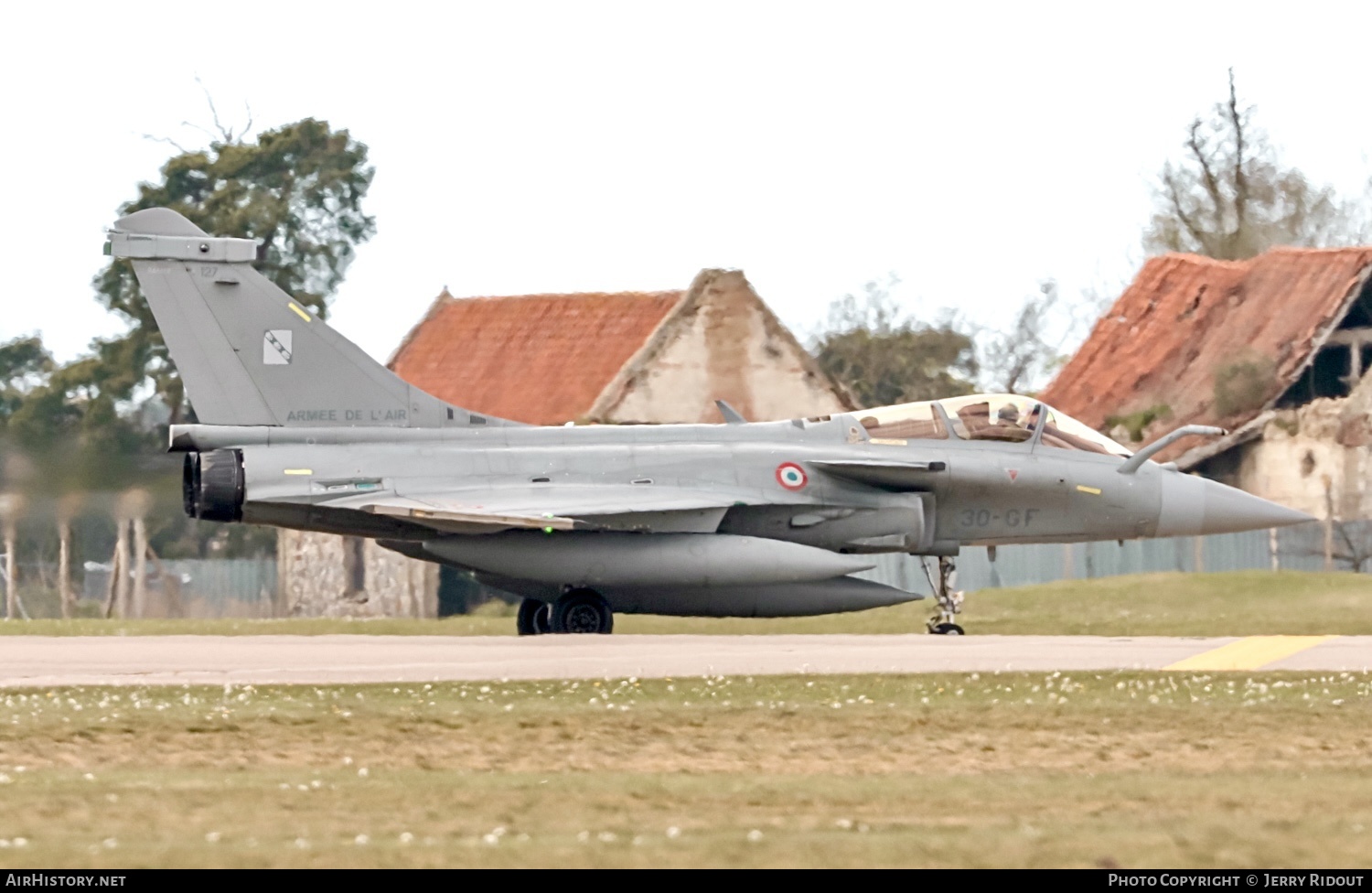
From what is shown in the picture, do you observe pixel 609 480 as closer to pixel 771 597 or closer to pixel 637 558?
pixel 637 558

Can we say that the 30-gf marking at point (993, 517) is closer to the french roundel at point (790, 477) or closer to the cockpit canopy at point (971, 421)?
the cockpit canopy at point (971, 421)

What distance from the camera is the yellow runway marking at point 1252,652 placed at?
→ 1740cm

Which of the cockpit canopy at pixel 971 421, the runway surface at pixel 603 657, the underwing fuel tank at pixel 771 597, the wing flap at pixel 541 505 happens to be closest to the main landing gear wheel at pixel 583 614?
the underwing fuel tank at pixel 771 597

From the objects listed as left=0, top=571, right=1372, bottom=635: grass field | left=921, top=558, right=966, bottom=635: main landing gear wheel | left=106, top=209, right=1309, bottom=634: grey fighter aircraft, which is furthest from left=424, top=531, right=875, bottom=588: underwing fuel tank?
left=0, top=571, right=1372, bottom=635: grass field

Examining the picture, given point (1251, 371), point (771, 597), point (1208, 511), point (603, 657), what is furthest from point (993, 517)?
point (1251, 371)

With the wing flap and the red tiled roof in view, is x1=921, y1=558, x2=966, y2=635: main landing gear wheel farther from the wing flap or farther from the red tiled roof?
the red tiled roof

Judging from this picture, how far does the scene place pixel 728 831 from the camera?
8922 mm

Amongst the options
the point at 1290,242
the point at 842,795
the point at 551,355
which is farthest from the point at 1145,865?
the point at 1290,242

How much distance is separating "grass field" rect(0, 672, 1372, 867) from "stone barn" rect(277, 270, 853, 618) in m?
18.9

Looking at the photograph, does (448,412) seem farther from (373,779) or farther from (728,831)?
(728,831)

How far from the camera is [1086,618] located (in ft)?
89.3

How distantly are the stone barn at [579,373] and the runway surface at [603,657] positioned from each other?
1283 cm

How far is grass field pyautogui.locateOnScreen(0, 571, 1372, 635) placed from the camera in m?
24.2

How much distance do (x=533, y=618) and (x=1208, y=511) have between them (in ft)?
25.6
